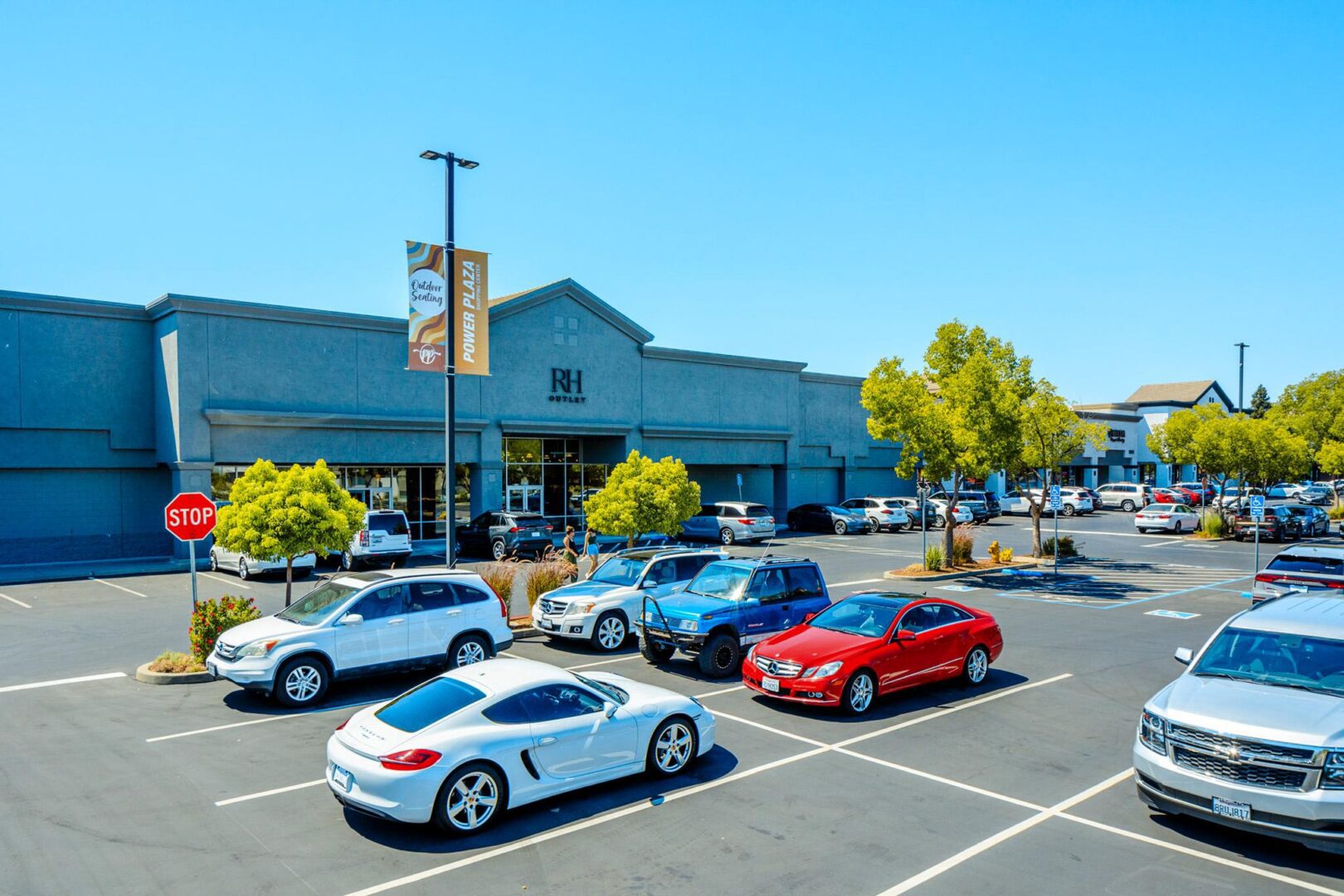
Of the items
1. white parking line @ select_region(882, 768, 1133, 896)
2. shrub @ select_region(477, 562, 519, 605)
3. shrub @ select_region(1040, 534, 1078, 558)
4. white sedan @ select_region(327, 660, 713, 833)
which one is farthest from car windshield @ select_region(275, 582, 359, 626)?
shrub @ select_region(1040, 534, 1078, 558)

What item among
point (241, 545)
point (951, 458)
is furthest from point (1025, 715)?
point (951, 458)

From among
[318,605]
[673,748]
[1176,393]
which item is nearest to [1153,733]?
[673,748]

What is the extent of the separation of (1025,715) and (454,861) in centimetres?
736

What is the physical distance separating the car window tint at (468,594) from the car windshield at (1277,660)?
9.16 m

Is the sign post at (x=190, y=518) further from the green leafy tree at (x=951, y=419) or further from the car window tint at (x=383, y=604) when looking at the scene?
the green leafy tree at (x=951, y=419)

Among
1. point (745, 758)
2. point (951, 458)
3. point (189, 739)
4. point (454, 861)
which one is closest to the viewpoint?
point (454, 861)

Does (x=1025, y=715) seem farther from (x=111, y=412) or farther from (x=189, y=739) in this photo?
(x=111, y=412)

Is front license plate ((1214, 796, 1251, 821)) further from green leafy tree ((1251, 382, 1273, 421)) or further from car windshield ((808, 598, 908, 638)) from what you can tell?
green leafy tree ((1251, 382, 1273, 421))

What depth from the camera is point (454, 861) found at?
6.77 m

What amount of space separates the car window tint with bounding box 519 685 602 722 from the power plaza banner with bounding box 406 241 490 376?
9617mm

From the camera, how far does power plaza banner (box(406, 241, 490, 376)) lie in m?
16.5

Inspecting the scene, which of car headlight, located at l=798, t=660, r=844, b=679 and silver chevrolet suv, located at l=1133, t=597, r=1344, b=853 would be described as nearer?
silver chevrolet suv, located at l=1133, t=597, r=1344, b=853

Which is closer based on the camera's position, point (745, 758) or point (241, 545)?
point (745, 758)

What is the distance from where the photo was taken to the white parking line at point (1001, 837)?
6.38 meters
